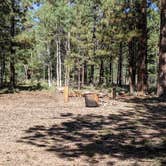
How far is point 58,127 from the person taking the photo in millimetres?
10938

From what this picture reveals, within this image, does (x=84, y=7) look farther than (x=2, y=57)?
Yes

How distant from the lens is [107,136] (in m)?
9.70

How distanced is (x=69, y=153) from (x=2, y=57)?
22790 millimetres

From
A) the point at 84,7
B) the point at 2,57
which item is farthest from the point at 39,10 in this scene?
the point at 2,57

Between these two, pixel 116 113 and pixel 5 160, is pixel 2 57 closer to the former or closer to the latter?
pixel 116 113

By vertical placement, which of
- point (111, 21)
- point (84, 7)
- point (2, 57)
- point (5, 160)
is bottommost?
point (5, 160)

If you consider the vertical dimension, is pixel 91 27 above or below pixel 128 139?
above

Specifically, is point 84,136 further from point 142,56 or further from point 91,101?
point 142,56

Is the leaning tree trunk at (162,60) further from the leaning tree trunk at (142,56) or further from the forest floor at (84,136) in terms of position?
the leaning tree trunk at (142,56)

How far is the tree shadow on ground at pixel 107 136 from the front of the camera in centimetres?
821

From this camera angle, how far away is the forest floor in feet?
25.5

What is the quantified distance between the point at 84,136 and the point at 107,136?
52 centimetres

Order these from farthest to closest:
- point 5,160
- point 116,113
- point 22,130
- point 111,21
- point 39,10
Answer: point 39,10 < point 111,21 < point 116,113 < point 22,130 < point 5,160

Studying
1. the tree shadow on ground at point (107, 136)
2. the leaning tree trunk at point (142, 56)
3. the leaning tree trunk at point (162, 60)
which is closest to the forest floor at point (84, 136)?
the tree shadow on ground at point (107, 136)
